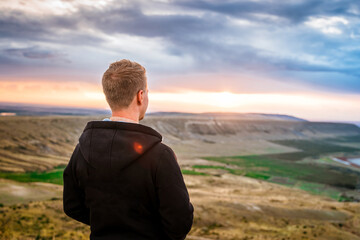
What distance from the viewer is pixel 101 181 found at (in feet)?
7.21

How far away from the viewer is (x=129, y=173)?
211 centimetres

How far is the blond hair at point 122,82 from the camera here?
2.18 meters

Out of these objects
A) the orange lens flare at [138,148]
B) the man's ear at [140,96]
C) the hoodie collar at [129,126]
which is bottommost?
the orange lens flare at [138,148]

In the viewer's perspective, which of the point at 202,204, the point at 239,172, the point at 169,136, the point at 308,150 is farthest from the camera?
the point at 169,136

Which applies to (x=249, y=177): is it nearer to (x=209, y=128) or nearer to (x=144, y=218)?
(x=144, y=218)

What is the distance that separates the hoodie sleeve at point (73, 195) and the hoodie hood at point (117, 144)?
→ 1.10 ft

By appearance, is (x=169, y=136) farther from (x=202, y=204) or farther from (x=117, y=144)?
(x=117, y=144)

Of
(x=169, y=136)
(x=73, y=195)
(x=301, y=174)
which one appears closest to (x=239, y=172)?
(x=301, y=174)

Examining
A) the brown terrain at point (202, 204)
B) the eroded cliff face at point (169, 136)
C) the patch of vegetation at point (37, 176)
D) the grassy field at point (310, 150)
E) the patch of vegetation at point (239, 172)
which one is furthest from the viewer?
the grassy field at point (310, 150)

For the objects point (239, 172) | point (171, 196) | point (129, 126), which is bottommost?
point (239, 172)

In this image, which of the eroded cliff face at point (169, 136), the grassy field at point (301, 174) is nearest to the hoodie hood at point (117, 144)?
the grassy field at point (301, 174)

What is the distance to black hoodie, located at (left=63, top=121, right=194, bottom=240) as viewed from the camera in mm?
2094

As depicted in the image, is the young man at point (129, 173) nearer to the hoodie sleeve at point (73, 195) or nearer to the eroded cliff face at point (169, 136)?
the hoodie sleeve at point (73, 195)

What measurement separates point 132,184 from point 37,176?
38367 mm
